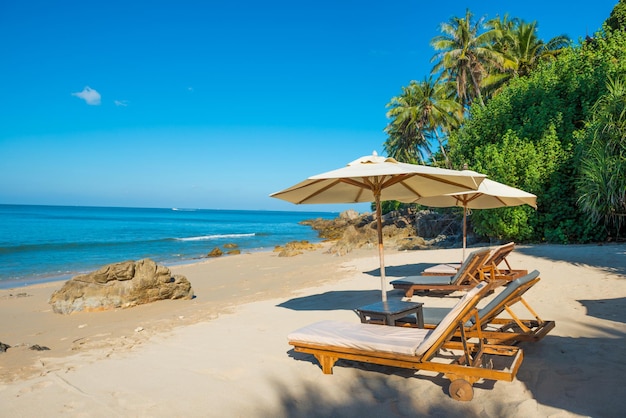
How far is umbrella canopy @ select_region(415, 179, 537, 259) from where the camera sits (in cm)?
850

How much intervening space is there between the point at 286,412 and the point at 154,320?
5.02 metres

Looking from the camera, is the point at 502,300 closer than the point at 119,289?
Yes

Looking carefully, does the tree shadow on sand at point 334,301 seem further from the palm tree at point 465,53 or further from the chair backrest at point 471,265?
the palm tree at point 465,53

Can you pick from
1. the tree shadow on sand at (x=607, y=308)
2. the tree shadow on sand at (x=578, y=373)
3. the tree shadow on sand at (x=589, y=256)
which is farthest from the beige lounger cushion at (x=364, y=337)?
the tree shadow on sand at (x=589, y=256)

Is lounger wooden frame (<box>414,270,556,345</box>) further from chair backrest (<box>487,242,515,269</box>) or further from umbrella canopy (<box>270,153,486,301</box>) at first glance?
chair backrest (<box>487,242,515,269</box>)

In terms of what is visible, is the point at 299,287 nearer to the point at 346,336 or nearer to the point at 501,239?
the point at 346,336

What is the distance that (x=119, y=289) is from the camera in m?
9.67

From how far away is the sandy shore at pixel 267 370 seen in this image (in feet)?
11.4

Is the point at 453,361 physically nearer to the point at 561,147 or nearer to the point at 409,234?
the point at 561,147

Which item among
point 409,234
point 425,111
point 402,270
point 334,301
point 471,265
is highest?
point 425,111

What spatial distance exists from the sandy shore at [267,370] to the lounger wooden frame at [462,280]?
244mm

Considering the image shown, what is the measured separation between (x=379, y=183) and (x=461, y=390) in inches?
112

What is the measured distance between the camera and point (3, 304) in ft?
36.8

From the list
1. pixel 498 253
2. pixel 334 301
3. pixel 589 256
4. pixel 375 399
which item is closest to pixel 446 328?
pixel 375 399
